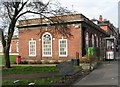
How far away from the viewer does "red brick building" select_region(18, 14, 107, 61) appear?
29.8 metres

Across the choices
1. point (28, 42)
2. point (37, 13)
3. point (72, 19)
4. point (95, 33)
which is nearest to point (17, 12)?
point (37, 13)

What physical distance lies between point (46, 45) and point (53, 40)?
122 centimetres

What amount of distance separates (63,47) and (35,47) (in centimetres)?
419

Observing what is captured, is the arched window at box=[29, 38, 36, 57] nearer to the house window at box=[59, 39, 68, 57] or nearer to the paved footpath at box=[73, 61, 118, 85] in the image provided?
the house window at box=[59, 39, 68, 57]

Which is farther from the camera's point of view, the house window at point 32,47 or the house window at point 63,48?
the house window at point 32,47

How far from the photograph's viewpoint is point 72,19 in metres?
30.1

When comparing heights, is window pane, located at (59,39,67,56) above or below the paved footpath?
above

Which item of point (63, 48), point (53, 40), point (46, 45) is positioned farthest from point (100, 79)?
point (46, 45)

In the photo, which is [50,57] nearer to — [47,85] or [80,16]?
[80,16]

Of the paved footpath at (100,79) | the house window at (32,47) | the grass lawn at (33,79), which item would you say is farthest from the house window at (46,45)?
the paved footpath at (100,79)

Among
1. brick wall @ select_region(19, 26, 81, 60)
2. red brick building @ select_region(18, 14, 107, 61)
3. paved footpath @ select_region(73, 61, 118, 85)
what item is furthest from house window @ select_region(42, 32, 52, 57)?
paved footpath @ select_region(73, 61, 118, 85)

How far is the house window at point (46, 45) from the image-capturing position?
104 ft

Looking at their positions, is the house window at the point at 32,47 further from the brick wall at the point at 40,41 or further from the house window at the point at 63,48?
the house window at the point at 63,48

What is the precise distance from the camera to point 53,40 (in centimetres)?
3142
